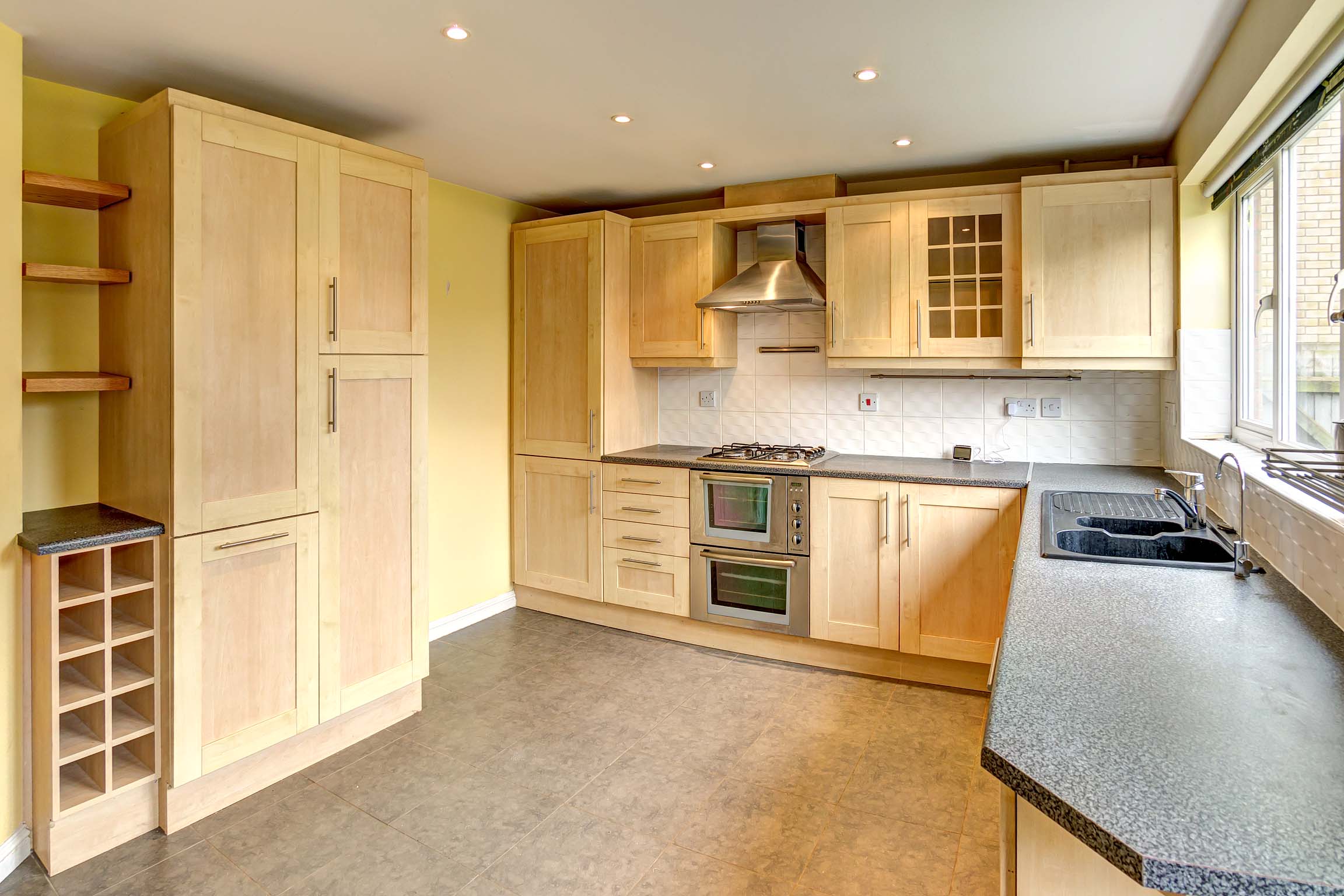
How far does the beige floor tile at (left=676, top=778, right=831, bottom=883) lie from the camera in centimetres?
213

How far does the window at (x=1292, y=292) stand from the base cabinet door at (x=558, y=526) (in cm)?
287

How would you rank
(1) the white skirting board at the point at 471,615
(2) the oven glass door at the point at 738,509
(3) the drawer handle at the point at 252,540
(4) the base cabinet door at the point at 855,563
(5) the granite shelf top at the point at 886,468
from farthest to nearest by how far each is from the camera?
(1) the white skirting board at the point at 471,615 < (2) the oven glass door at the point at 738,509 < (4) the base cabinet door at the point at 855,563 < (5) the granite shelf top at the point at 886,468 < (3) the drawer handle at the point at 252,540

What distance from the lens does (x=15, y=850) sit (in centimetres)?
210

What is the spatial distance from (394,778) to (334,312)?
1633 millimetres

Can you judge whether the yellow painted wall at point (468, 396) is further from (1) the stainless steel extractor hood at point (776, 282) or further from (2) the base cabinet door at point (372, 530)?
(1) the stainless steel extractor hood at point (776, 282)

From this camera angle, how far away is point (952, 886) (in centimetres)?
200

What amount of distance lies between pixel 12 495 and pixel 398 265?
1.39 m

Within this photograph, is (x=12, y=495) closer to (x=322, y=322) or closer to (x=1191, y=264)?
(x=322, y=322)

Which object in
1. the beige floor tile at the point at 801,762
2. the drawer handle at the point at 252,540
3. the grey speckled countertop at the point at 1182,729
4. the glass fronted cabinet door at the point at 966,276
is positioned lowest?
the beige floor tile at the point at 801,762

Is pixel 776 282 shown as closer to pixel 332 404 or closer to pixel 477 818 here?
pixel 332 404

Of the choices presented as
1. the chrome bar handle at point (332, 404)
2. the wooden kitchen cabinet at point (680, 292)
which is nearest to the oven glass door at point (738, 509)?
the wooden kitchen cabinet at point (680, 292)

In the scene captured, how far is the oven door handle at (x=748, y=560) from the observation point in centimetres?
358

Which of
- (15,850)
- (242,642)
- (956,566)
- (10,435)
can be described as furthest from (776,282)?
(15,850)

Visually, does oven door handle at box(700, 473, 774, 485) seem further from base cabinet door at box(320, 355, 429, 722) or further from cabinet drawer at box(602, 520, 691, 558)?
base cabinet door at box(320, 355, 429, 722)
